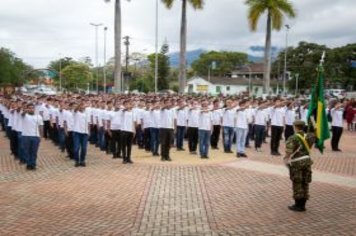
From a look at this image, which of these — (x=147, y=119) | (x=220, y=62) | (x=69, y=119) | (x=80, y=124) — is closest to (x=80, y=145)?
(x=80, y=124)

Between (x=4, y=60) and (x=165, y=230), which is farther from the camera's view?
(x=4, y=60)

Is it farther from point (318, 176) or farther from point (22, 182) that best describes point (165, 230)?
point (318, 176)

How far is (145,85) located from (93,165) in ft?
213

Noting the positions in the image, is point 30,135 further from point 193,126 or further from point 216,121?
point 216,121

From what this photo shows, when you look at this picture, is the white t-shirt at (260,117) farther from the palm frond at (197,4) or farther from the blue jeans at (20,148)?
the palm frond at (197,4)

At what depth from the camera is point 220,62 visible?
106875 mm

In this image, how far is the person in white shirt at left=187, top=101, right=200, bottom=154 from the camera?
58.5ft

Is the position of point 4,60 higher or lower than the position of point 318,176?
higher

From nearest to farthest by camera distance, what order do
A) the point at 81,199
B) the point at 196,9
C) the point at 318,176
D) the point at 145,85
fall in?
the point at 81,199 → the point at 318,176 → the point at 196,9 → the point at 145,85

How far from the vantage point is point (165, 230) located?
8586 millimetres

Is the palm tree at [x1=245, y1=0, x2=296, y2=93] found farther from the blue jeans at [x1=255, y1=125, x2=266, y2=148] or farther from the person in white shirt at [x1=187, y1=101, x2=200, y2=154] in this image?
the person in white shirt at [x1=187, y1=101, x2=200, y2=154]

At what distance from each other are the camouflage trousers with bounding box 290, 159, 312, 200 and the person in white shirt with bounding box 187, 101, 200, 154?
781 cm

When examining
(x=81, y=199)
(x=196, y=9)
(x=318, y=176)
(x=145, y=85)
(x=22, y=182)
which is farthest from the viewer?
(x=145, y=85)

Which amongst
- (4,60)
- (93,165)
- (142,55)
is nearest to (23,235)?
(93,165)
